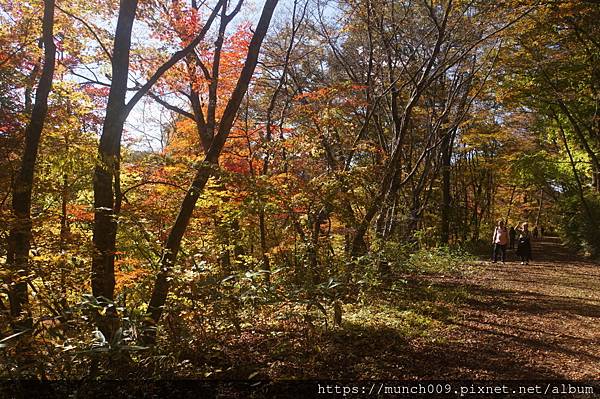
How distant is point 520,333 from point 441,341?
141 cm

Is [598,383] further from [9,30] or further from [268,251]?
[9,30]

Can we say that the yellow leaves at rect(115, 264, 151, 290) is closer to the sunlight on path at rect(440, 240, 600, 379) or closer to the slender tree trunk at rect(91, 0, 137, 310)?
the slender tree trunk at rect(91, 0, 137, 310)

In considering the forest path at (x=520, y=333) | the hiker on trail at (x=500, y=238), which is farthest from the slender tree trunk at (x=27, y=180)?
the hiker on trail at (x=500, y=238)

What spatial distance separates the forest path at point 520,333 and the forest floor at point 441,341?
0.01m

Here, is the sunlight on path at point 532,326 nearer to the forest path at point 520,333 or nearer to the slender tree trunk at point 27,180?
the forest path at point 520,333

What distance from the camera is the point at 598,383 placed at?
404 cm

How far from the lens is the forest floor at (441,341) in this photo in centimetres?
444

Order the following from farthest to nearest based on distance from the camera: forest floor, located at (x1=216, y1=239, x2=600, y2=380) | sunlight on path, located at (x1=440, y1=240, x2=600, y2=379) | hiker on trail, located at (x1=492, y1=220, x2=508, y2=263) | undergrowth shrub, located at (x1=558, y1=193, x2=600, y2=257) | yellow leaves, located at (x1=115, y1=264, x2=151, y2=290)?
undergrowth shrub, located at (x1=558, y1=193, x2=600, y2=257), hiker on trail, located at (x1=492, y1=220, x2=508, y2=263), yellow leaves, located at (x1=115, y1=264, x2=151, y2=290), sunlight on path, located at (x1=440, y1=240, x2=600, y2=379), forest floor, located at (x1=216, y1=239, x2=600, y2=380)

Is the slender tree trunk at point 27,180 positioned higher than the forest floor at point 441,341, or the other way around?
the slender tree trunk at point 27,180

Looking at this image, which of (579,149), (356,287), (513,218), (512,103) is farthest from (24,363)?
(513,218)

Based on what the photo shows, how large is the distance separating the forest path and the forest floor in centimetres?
1

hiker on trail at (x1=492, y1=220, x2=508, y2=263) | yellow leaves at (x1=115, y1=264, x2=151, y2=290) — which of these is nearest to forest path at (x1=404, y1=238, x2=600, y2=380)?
hiker on trail at (x1=492, y1=220, x2=508, y2=263)

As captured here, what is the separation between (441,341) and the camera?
5.44 meters

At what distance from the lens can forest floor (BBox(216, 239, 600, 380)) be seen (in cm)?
444
